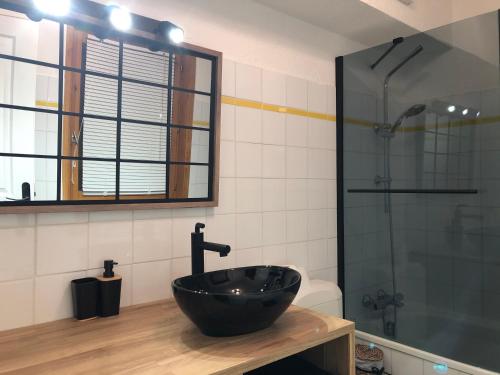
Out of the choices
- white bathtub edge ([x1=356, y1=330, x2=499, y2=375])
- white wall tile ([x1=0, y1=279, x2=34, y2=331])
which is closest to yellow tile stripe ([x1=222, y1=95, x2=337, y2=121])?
white wall tile ([x1=0, y1=279, x2=34, y2=331])

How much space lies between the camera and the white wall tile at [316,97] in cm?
221

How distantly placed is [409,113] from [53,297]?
74.6 inches

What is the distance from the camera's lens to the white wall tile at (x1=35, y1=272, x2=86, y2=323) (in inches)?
52.7

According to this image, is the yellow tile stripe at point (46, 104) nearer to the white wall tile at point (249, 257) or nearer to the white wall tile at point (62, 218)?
the white wall tile at point (62, 218)

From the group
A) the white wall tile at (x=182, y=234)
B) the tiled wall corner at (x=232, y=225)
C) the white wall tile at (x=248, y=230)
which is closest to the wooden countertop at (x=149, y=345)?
the tiled wall corner at (x=232, y=225)

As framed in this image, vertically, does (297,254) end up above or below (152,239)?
below

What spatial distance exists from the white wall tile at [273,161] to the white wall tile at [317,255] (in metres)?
0.46

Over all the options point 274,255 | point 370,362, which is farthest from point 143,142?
point 370,362

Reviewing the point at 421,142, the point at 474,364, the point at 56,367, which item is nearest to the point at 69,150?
the point at 56,367

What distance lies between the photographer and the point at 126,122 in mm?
1505

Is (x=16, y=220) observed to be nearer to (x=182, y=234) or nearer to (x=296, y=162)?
(x=182, y=234)

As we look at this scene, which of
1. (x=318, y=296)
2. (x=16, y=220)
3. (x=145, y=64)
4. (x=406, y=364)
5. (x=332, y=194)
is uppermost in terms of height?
(x=145, y=64)

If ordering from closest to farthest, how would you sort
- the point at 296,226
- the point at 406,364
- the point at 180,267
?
the point at 180,267, the point at 406,364, the point at 296,226

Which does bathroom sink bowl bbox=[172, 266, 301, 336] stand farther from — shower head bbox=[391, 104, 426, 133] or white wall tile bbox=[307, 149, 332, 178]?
shower head bbox=[391, 104, 426, 133]
